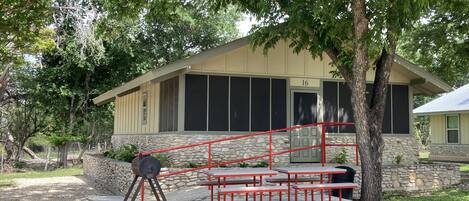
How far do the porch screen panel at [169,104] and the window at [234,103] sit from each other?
46 centimetres

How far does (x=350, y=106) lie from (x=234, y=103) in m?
3.87

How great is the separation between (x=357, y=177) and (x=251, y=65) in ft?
14.3

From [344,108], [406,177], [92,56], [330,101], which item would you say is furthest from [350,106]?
[92,56]

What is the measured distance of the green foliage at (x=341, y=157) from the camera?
→ 47.1 ft

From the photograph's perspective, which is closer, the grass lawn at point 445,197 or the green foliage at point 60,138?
the grass lawn at point 445,197

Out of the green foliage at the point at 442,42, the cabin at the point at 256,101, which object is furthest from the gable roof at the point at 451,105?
the cabin at the point at 256,101

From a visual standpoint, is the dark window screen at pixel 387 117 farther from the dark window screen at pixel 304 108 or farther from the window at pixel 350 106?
the dark window screen at pixel 304 108

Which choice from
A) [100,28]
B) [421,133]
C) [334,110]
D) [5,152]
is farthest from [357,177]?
[421,133]

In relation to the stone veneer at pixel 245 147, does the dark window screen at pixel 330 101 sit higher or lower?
higher

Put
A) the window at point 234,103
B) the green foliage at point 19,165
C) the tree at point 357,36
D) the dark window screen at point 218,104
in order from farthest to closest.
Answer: the green foliage at point 19,165, the dark window screen at point 218,104, the window at point 234,103, the tree at point 357,36

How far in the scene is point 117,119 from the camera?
72.2 feet

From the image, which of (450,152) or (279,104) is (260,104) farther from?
(450,152)

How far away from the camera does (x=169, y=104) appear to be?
14258 millimetres

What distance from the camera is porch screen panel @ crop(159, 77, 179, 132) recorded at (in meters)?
13.7
